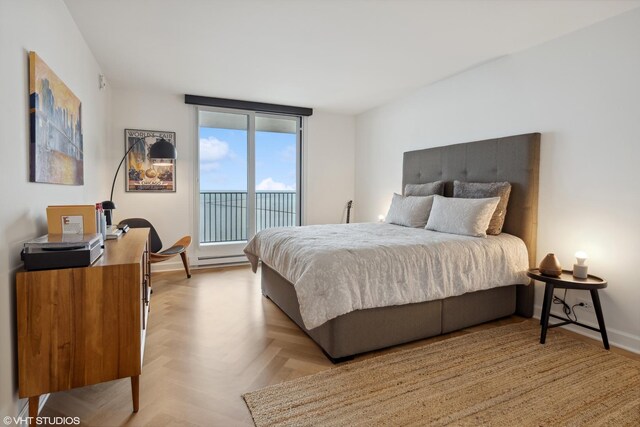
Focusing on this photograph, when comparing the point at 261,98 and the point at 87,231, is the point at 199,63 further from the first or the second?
the point at 87,231

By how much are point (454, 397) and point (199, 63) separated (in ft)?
11.9

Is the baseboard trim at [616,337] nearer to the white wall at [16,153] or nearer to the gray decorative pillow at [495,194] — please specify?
the gray decorative pillow at [495,194]

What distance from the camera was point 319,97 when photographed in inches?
183

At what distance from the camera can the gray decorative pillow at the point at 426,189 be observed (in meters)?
3.72

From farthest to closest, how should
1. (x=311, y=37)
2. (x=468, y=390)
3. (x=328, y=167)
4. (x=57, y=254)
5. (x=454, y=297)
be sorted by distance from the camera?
(x=328, y=167), (x=311, y=37), (x=454, y=297), (x=468, y=390), (x=57, y=254)

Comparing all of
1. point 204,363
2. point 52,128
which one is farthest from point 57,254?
point 204,363

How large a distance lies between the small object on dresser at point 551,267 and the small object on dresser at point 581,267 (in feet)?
0.39

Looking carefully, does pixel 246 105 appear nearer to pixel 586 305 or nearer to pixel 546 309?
pixel 546 309

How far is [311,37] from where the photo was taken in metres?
2.84

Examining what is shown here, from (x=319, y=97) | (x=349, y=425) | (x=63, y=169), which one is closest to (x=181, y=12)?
(x=63, y=169)

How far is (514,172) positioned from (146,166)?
14.4 feet

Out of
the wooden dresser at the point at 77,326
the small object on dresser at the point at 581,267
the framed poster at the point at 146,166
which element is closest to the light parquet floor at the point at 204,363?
the wooden dresser at the point at 77,326

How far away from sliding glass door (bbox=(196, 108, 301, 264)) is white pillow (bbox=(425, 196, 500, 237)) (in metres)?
2.78

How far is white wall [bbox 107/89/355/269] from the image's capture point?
432cm
